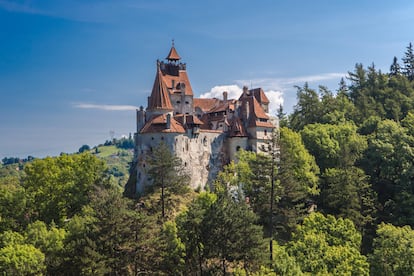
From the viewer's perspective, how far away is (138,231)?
41.1m

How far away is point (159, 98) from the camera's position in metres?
64.9

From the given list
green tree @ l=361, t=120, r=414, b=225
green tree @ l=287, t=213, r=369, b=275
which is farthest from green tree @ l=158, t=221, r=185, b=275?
green tree @ l=361, t=120, r=414, b=225

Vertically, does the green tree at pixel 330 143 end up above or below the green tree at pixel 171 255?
above

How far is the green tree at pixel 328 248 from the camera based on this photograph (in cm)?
3975

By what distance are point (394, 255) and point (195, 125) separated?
1289 inches


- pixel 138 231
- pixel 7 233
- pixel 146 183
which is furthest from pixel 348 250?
pixel 7 233

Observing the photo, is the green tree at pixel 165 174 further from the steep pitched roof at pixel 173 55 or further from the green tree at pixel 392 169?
the green tree at pixel 392 169

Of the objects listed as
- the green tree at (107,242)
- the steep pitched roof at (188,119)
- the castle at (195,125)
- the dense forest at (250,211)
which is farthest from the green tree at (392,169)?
the green tree at (107,242)

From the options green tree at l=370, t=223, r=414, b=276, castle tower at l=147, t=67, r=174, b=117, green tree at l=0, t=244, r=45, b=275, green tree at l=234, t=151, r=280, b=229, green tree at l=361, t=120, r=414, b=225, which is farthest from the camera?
castle tower at l=147, t=67, r=174, b=117

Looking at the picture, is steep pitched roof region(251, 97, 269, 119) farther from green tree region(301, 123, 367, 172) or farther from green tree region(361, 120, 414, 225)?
green tree region(361, 120, 414, 225)

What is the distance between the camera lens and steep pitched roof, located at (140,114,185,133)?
6212 centimetres

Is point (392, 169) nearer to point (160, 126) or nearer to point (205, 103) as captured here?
point (205, 103)

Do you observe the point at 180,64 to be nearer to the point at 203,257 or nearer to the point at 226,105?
the point at 226,105

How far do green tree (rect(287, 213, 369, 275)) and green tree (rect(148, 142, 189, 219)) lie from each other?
17.5 meters
